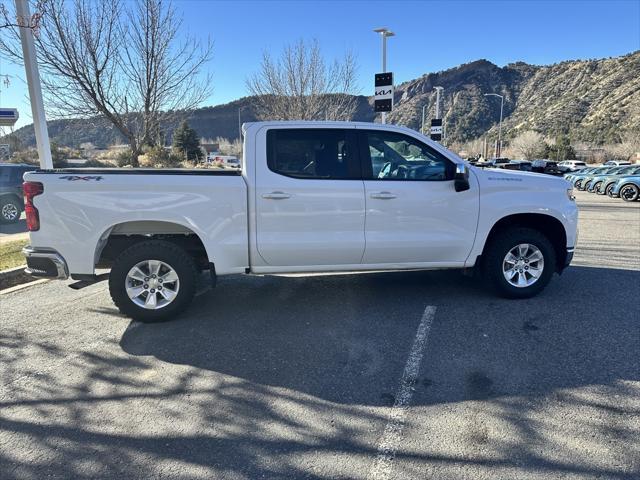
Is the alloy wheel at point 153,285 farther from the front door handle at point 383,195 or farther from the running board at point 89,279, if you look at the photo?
the front door handle at point 383,195

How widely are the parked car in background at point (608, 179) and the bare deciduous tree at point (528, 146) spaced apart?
3972cm

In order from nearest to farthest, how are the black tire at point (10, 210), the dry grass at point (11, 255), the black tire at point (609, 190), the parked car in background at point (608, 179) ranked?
1. the dry grass at point (11, 255)
2. the black tire at point (10, 210)
3. the parked car in background at point (608, 179)
4. the black tire at point (609, 190)

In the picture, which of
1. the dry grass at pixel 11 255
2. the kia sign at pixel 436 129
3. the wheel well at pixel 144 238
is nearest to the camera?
the wheel well at pixel 144 238

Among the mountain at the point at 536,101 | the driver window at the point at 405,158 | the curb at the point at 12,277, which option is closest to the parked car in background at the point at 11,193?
the curb at the point at 12,277

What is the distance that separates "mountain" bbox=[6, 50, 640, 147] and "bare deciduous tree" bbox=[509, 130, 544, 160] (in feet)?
24.1

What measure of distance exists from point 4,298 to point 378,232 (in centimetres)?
472

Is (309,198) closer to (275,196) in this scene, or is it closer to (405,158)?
(275,196)

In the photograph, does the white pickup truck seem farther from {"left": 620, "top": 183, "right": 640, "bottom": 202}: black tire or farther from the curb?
{"left": 620, "top": 183, "right": 640, "bottom": 202}: black tire

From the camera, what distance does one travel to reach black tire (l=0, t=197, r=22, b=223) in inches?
484

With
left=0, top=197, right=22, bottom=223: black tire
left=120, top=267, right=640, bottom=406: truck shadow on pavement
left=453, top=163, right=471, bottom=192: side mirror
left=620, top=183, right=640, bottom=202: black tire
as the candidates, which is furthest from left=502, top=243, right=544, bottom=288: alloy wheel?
left=620, top=183, right=640, bottom=202: black tire

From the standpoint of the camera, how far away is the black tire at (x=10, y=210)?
12.3m

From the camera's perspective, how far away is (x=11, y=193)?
12.5 meters

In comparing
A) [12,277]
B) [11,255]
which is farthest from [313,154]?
[11,255]

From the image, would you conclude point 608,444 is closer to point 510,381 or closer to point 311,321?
point 510,381
